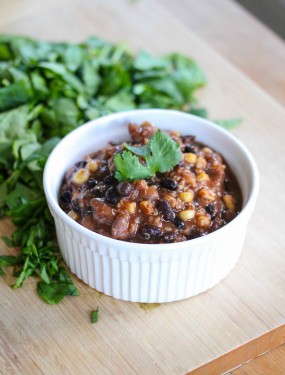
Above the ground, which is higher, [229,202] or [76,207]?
[229,202]

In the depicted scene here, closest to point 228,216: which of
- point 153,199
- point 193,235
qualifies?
point 193,235

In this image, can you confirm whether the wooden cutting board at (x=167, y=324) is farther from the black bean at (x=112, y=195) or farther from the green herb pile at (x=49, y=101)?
the black bean at (x=112, y=195)

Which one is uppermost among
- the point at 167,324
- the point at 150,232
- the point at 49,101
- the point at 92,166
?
the point at 150,232

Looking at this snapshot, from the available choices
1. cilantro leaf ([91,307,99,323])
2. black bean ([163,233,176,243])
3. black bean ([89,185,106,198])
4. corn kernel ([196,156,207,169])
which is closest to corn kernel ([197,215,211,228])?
black bean ([163,233,176,243])

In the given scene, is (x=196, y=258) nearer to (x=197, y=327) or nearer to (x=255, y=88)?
(x=197, y=327)

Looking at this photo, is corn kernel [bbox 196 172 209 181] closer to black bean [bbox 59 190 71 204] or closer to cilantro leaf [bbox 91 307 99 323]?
black bean [bbox 59 190 71 204]

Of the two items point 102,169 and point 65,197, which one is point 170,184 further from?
point 65,197

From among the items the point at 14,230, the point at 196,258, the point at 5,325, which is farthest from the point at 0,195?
the point at 196,258
